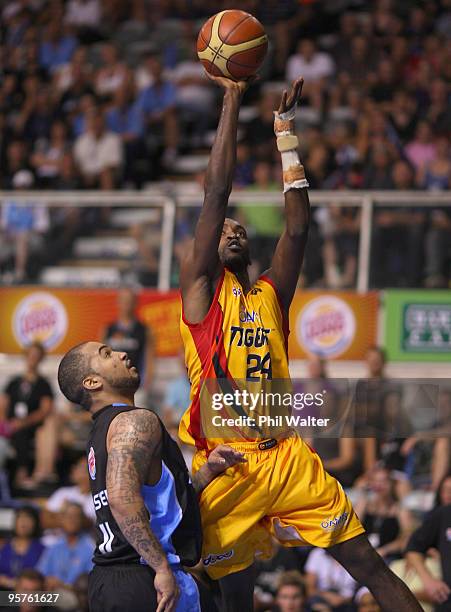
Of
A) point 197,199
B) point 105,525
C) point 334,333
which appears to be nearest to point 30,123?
point 197,199

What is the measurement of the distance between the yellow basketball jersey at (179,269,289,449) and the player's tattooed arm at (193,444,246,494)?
211 mm

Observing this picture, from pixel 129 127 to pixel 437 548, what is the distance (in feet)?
30.5

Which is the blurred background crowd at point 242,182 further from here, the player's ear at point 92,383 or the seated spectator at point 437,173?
the player's ear at point 92,383

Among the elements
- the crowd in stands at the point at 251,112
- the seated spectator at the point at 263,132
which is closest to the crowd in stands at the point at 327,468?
the crowd in stands at the point at 251,112

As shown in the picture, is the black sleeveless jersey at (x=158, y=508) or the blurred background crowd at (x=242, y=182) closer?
the black sleeveless jersey at (x=158, y=508)

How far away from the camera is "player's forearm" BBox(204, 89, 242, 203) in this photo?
6.55 m

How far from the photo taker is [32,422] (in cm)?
1293

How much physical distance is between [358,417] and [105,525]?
7.60 ft

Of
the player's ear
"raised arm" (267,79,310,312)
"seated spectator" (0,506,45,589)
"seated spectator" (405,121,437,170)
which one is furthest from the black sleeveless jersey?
"seated spectator" (405,121,437,170)

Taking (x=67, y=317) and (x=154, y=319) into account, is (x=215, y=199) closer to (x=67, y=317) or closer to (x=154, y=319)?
(x=154, y=319)

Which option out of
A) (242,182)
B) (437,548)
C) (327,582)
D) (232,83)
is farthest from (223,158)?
(242,182)

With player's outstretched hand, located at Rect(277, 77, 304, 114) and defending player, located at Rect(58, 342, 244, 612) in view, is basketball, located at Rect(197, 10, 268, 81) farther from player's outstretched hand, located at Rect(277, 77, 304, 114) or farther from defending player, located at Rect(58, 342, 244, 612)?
defending player, located at Rect(58, 342, 244, 612)

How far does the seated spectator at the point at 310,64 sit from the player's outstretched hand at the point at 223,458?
33.9 ft

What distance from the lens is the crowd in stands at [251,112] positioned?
40.5 feet
